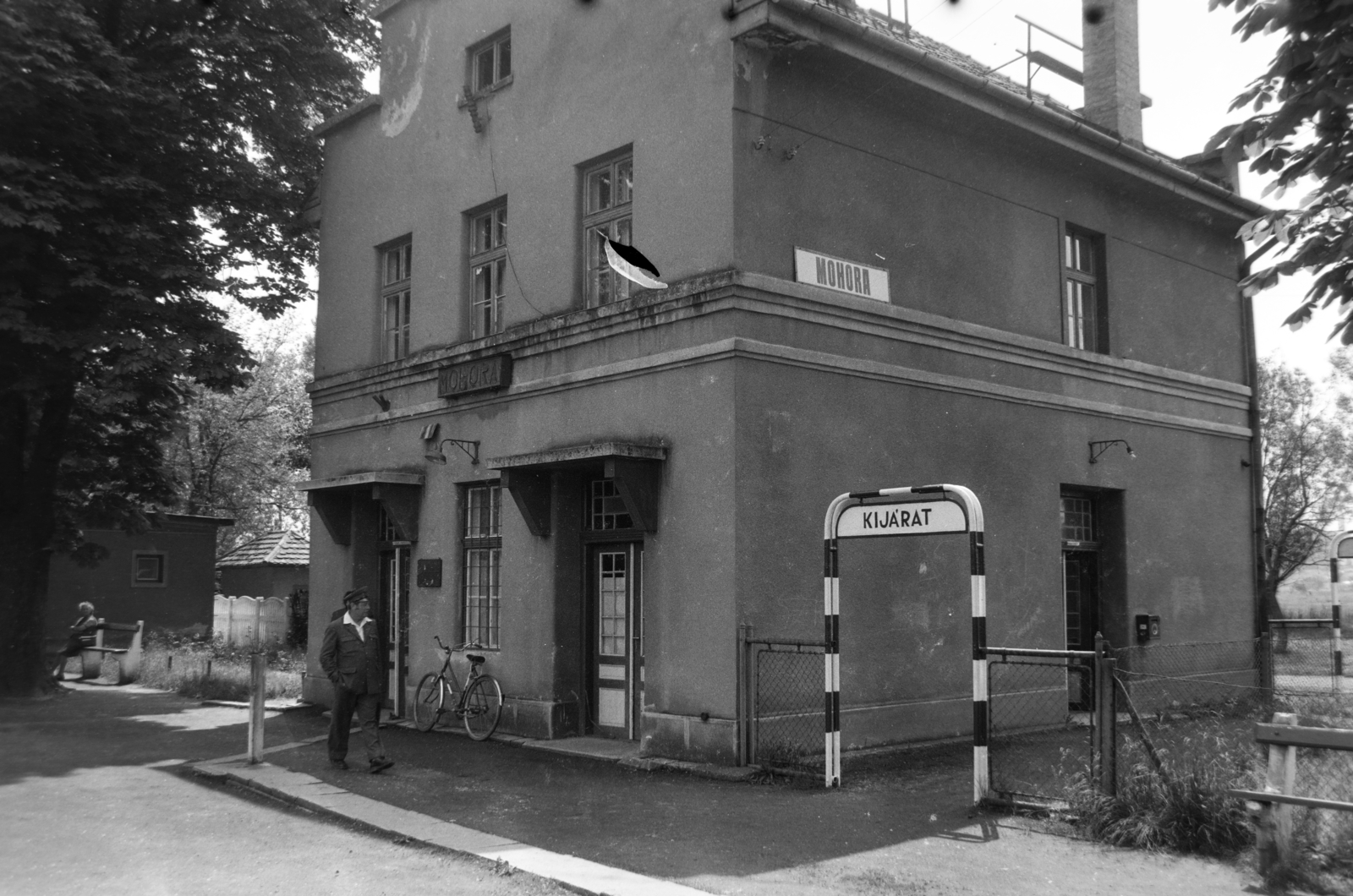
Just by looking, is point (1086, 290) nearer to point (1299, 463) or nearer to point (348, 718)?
point (348, 718)

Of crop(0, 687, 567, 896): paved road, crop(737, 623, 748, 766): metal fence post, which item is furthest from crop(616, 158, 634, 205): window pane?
crop(0, 687, 567, 896): paved road

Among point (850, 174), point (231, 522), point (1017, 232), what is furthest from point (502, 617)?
point (231, 522)

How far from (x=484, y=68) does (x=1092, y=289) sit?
8564mm

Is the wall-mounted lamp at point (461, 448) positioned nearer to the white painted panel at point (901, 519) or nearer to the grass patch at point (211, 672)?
the grass patch at point (211, 672)

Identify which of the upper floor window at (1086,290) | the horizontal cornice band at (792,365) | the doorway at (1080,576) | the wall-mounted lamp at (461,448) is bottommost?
the doorway at (1080,576)

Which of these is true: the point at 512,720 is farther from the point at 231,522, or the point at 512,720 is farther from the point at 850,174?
the point at 231,522

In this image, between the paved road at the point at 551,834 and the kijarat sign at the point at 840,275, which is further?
the kijarat sign at the point at 840,275

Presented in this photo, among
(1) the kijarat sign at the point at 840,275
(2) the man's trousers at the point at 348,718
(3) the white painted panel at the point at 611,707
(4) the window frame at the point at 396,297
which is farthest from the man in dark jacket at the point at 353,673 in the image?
(4) the window frame at the point at 396,297

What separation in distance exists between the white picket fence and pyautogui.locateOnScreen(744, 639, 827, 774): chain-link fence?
2369cm

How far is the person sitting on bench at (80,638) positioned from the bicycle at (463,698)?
10.5m

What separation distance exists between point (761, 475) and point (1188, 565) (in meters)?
8.24

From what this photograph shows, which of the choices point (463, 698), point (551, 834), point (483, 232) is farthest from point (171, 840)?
point (483, 232)

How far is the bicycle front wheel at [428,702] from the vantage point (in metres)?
15.1

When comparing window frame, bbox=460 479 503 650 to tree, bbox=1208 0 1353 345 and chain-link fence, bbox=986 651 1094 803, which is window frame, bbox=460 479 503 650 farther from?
tree, bbox=1208 0 1353 345
